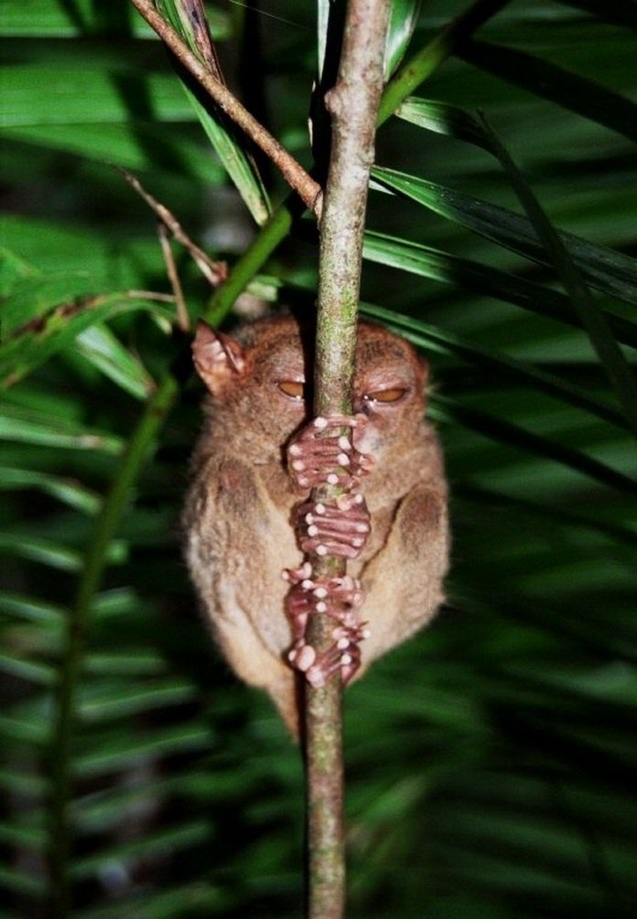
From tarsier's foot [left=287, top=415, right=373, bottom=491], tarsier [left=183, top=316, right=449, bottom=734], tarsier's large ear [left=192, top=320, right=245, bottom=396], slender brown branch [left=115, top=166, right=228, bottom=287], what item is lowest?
tarsier's foot [left=287, top=415, right=373, bottom=491]

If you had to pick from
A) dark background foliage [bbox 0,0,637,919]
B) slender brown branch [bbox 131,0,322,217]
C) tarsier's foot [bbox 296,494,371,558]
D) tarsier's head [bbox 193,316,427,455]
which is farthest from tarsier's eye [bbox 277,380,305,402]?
slender brown branch [bbox 131,0,322,217]

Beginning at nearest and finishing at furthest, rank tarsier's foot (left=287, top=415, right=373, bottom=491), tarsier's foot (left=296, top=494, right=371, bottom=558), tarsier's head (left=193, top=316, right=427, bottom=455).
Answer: tarsier's foot (left=287, top=415, right=373, bottom=491)
tarsier's foot (left=296, top=494, right=371, bottom=558)
tarsier's head (left=193, top=316, right=427, bottom=455)

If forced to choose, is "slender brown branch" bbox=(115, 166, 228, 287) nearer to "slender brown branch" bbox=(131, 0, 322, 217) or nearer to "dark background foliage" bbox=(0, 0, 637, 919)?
"dark background foliage" bbox=(0, 0, 637, 919)

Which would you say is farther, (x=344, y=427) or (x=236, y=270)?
(x=236, y=270)

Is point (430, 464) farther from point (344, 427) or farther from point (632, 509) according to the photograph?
point (344, 427)

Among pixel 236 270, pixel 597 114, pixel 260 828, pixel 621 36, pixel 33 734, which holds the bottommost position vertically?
pixel 260 828

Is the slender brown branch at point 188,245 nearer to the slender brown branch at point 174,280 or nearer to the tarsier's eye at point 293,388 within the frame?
the slender brown branch at point 174,280

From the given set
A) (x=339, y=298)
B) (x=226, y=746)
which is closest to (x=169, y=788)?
(x=226, y=746)

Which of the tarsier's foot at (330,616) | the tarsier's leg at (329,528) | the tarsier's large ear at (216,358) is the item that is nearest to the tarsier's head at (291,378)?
the tarsier's large ear at (216,358)
